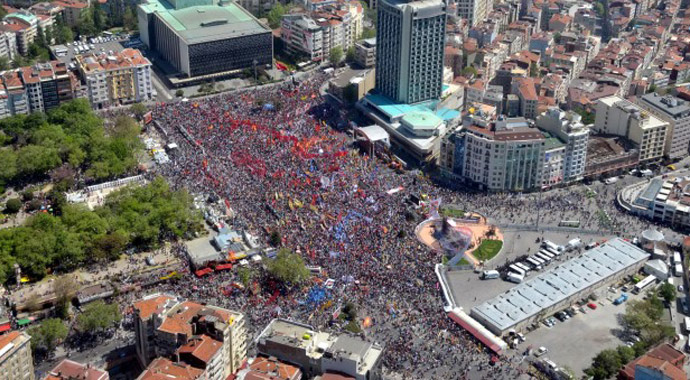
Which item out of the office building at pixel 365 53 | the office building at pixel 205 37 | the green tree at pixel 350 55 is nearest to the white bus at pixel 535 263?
the office building at pixel 365 53

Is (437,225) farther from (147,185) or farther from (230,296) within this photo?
(147,185)

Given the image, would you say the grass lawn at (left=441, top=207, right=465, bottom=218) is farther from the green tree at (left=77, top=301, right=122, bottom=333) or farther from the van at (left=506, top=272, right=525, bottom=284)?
the green tree at (left=77, top=301, right=122, bottom=333)

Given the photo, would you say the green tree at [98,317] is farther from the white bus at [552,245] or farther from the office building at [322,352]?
the white bus at [552,245]

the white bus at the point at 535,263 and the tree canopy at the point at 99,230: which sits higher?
the tree canopy at the point at 99,230

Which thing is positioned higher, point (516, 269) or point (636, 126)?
point (636, 126)

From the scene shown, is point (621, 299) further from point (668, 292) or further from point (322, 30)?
point (322, 30)

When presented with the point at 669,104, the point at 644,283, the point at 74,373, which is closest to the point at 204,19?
the point at 669,104
